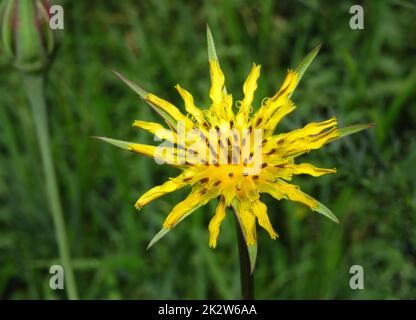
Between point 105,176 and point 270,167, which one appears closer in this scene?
A: point 270,167

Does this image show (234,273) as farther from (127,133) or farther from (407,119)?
(407,119)

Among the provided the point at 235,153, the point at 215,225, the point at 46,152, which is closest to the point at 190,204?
the point at 215,225

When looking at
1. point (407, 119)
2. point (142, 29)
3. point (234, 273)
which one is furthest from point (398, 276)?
point (142, 29)

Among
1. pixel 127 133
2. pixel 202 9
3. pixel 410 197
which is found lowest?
pixel 410 197

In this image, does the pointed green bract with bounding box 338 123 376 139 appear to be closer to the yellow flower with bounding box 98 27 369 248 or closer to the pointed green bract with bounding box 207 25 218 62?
the yellow flower with bounding box 98 27 369 248

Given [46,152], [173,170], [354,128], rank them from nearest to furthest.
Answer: [354,128], [46,152], [173,170]

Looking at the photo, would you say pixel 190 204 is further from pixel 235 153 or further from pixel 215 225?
pixel 235 153
